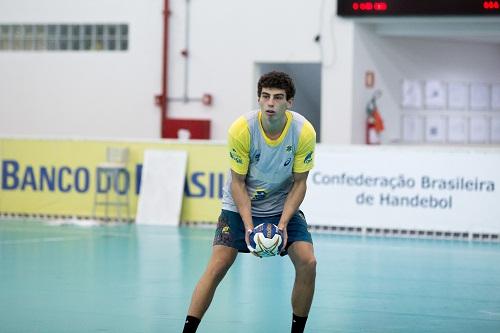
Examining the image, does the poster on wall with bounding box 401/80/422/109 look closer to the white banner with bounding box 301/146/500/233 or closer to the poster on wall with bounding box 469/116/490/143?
the poster on wall with bounding box 469/116/490/143

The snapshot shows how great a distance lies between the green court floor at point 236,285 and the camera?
9914 mm

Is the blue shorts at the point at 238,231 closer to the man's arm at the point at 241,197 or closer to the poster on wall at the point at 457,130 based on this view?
the man's arm at the point at 241,197

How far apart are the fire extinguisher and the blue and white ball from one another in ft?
54.5

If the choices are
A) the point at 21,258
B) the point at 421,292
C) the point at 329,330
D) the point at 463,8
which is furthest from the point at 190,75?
the point at 329,330

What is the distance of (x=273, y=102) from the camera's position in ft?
26.2

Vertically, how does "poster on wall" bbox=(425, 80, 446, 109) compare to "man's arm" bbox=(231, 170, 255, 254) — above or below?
above

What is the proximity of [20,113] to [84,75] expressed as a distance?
1.96 metres

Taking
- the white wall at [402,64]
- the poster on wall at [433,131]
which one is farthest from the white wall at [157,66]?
the poster on wall at [433,131]

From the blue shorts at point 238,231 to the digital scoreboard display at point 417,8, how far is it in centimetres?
1437

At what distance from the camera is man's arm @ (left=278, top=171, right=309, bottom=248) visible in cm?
827

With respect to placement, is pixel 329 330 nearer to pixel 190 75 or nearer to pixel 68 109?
pixel 190 75

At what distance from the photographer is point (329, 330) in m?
Answer: 9.58

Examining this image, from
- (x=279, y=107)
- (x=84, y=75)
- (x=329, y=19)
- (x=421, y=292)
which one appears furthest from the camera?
(x=84, y=75)

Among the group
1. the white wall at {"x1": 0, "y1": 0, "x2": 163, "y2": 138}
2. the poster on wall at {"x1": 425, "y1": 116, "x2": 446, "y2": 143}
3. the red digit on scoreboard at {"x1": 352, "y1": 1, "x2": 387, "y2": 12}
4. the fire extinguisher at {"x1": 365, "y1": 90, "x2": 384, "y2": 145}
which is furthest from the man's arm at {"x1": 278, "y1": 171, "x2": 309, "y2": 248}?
the poster on wall at {"x1": 425, "y1": 116, "x2": 446, "y2": 143}
